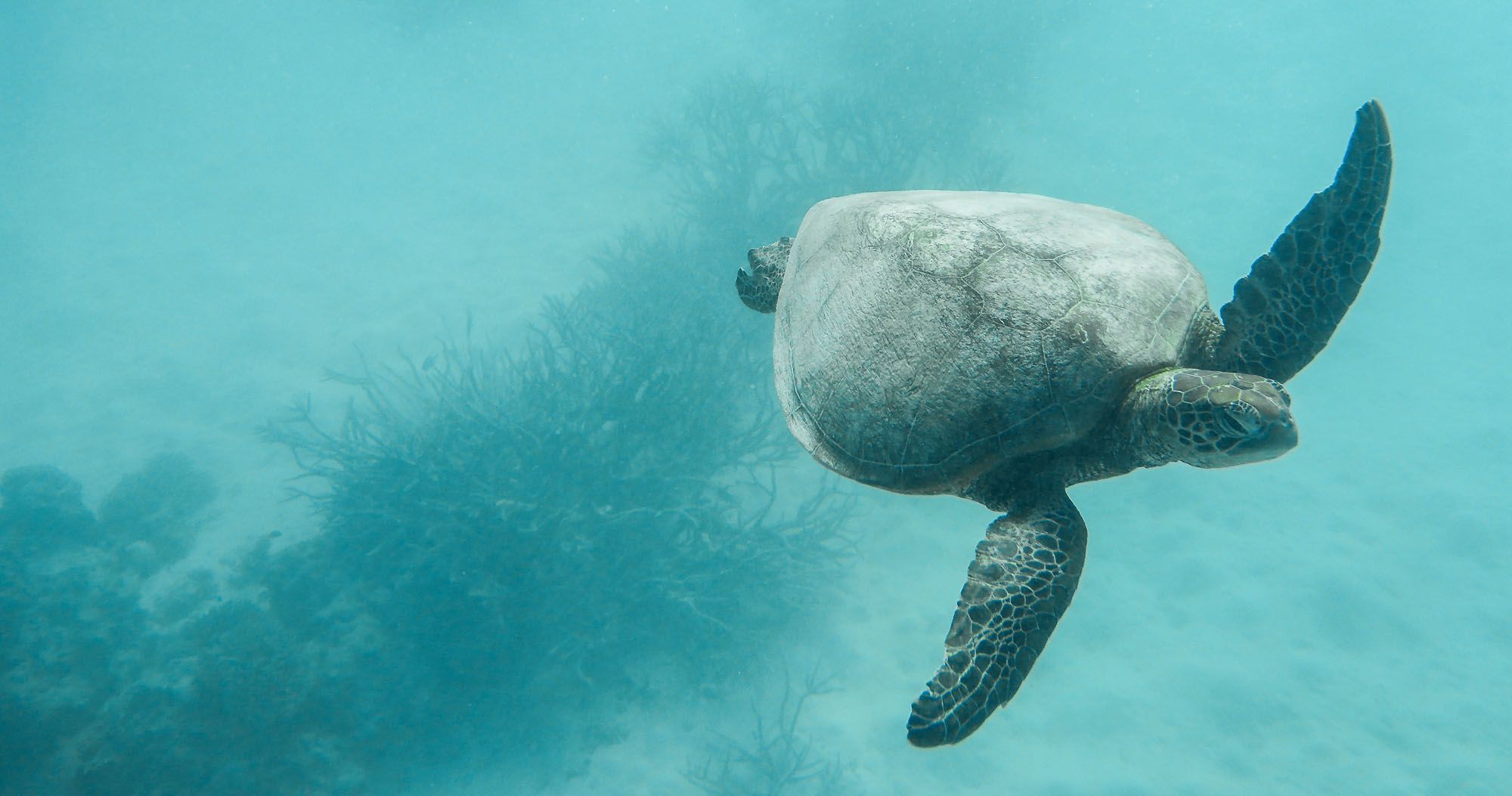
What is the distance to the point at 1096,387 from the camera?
2666 mm

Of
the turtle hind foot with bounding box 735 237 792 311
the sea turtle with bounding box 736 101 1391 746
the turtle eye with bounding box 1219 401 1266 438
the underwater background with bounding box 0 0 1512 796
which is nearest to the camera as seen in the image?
the turtle eye with bounding box 1219 401 1266 438

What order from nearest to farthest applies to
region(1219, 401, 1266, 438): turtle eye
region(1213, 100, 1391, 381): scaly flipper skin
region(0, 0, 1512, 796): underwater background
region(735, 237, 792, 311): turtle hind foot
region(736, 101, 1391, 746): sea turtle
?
region(1219, 401, 1266, 438): turtle eye, region(736, 101, 1391, 746): sea turtle, region(1213, 100, 1391, 381): scaly flipper skin, region(735, 237, 792, 311): turtle hind foot, region(0, 0, 1512, 796): underwater background

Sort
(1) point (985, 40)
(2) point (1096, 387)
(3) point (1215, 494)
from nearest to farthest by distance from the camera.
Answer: (2) point (1096, 387) → (3) point (1215, 494) → (1) point (985, 40)

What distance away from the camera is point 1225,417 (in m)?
2.38

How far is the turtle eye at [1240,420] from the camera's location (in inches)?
91.4

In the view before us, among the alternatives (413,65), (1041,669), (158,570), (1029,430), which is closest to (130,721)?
(158,570)

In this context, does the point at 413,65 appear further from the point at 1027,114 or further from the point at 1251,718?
the point at 1251,718

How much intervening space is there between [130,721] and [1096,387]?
10969mm

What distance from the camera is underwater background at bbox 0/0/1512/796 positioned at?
7918 millimetres

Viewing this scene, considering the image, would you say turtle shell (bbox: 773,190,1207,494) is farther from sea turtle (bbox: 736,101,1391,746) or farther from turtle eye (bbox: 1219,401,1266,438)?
turtle eye (bbox: 1219,401,1266,438)

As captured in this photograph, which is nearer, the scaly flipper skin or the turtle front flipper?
the turtle front flipper

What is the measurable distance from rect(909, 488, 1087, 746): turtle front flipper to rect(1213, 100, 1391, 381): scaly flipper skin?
1.18 m

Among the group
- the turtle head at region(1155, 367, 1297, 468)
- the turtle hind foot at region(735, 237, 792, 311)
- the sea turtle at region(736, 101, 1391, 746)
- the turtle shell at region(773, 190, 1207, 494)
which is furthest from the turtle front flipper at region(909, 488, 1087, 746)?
the turtle hind foot at region(735, 237, 792, 311)

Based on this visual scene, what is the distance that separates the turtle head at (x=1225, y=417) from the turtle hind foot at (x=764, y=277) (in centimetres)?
254
